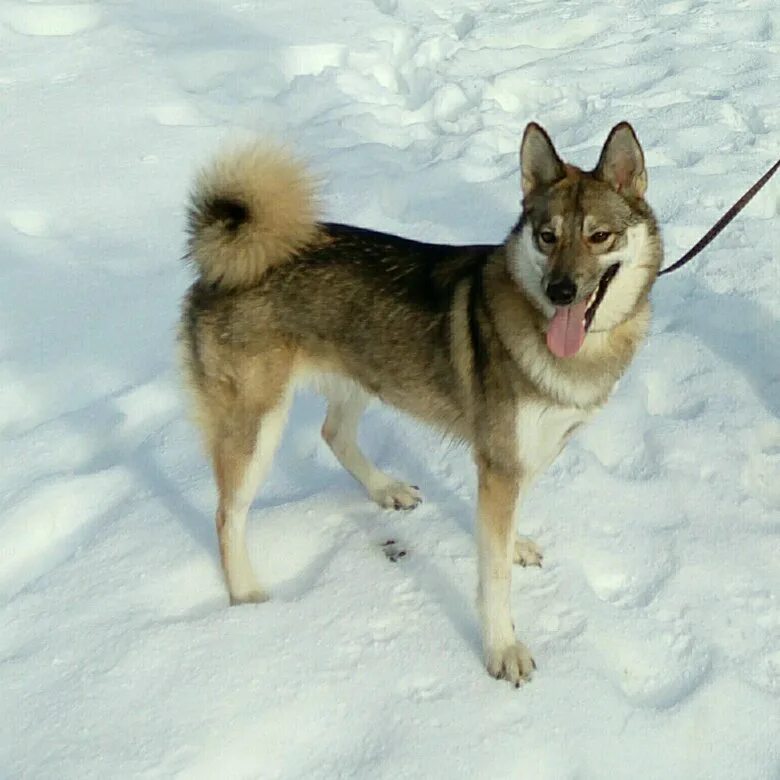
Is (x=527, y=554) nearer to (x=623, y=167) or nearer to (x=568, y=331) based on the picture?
(x=568, y=331)

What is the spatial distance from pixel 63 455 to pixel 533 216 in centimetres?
208

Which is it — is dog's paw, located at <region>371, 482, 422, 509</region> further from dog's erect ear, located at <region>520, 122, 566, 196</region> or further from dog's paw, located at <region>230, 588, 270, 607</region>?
dog's erect ear, located at <region>520, 122, 566, 196</region>

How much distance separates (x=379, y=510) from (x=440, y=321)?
2.74 ft

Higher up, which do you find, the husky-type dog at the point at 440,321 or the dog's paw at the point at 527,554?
the husky-type dog at the point at 440,321

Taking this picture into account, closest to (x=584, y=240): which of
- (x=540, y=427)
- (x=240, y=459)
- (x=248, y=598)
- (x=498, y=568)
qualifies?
(x=540, y=427)

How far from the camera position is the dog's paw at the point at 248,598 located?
2.94 metres

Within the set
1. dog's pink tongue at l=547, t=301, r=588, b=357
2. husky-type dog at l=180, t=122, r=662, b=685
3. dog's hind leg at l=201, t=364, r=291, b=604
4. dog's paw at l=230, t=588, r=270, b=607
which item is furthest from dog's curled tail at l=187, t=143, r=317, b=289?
dog's paw at l=230, t=588, r=270, b=607

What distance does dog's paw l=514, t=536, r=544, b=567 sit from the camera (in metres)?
3.01

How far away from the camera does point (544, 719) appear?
8.16 ft

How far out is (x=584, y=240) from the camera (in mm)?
2424

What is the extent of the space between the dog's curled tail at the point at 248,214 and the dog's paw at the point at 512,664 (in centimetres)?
130

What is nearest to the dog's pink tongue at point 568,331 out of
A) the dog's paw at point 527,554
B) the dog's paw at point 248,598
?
the dog's paw at point 527,554

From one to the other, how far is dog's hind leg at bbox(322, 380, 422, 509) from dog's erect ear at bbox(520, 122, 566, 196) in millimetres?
1013

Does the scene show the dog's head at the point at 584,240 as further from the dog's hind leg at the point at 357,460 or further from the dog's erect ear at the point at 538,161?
the dog's hind leg at the point at 357,460
